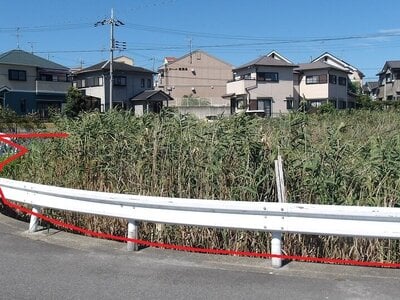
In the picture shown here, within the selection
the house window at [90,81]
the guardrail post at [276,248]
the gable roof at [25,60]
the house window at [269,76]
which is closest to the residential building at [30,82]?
the gable roof at [25,60]

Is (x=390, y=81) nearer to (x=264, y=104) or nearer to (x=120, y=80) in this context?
(x=264, y=104)

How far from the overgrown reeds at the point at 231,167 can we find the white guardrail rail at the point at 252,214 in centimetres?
61

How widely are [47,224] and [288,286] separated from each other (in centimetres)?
354

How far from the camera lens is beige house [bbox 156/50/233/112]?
68562mm

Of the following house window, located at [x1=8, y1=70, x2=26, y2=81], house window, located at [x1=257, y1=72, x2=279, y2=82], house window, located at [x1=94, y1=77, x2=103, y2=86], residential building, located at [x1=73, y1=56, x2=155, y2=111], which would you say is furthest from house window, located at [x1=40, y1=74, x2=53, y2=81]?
house window, located at [x1=257, y1=72, x2=279, y2=82]

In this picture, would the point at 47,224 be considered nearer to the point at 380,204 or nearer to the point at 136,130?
the point at 136,130

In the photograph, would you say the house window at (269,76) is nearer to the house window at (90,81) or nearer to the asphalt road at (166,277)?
the house window at (90,81)

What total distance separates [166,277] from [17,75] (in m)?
49.7

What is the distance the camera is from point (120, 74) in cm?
5497

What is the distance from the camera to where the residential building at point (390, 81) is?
57231 mm

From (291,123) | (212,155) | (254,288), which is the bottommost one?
(254,288)

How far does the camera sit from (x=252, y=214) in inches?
178

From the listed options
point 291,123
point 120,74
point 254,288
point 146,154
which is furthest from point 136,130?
point 120,74

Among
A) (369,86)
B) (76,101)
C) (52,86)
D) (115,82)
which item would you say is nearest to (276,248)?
(76,101)
